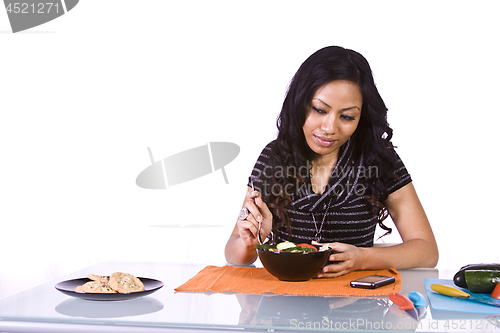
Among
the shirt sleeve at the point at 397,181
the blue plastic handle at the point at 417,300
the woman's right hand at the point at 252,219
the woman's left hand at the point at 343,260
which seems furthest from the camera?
the shirt sleeve at the point at 397,181

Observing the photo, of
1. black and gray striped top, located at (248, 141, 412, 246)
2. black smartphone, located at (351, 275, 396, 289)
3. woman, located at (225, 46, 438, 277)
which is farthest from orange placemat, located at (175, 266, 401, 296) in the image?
black and gray striped top, located at (248, 141, 412, 246)

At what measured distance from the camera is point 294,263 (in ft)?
3.83

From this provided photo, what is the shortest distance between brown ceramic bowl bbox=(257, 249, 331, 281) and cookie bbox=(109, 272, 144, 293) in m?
0.31

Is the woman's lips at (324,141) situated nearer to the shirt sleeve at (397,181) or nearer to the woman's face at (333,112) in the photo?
the woman's face at (333,112)

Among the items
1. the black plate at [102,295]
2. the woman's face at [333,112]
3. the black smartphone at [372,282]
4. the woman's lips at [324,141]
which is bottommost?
the black smartphone at [372,282]

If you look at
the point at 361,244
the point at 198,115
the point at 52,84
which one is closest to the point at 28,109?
the point at 52,84

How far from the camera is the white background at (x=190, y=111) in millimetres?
3033

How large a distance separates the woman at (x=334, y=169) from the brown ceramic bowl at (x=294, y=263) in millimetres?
361

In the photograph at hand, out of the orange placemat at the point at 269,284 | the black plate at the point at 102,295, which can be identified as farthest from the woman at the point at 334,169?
the black plate at the point at 102,295

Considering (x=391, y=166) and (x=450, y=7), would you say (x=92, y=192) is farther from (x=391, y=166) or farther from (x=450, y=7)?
(x=450, y=7)

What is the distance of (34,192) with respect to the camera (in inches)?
133

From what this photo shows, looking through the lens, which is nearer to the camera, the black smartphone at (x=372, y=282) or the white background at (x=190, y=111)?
the black smartphone at (x=372, y=282)

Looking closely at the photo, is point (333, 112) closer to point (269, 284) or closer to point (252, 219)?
point (252, 219)

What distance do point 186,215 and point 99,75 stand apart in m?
1.11
